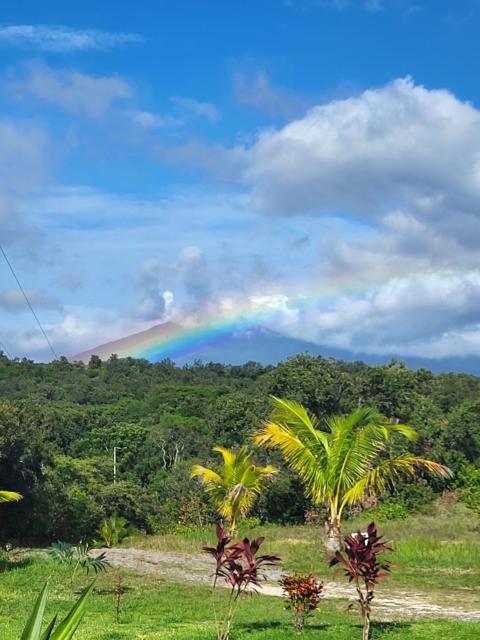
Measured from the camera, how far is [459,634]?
25.0ft

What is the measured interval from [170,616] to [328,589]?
3947 millimetres

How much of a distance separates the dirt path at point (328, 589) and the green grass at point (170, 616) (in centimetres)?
79

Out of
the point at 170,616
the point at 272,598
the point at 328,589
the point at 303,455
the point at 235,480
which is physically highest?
the point at 303,455

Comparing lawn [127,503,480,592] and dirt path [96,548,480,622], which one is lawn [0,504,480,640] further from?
dirt path [96,548,480,622]

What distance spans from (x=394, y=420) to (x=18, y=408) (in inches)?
606

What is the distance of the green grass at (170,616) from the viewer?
7.50m

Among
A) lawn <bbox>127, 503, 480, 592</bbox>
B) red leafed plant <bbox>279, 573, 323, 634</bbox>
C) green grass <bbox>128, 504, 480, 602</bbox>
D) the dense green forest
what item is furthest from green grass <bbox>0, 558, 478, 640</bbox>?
the dense green forest

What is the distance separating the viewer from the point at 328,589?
1226 centimetres

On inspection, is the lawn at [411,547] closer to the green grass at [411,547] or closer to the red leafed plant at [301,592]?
Result: the green grass at [411,547]

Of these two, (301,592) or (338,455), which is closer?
(301,592)

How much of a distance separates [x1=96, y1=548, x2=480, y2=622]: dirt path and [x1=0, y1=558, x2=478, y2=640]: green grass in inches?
31.1

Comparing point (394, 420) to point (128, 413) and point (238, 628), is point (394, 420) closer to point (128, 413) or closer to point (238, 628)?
point (238, 628)

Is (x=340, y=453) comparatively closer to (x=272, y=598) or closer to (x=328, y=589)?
(x=328, y=589)

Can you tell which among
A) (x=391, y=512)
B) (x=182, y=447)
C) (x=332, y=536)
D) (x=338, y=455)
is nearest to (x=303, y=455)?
(x=338, y=455)
